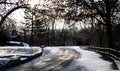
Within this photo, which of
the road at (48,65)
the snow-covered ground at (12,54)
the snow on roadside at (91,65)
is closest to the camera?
the snow on roadside at (91,65)

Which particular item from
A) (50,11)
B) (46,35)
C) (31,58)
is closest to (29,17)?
(46,35)

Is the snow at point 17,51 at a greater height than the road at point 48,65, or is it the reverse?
the snow at point 17,51

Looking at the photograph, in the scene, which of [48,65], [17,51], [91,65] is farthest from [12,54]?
[91,65]

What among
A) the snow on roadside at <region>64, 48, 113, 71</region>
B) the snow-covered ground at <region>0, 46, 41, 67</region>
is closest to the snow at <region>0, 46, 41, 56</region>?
the snow-covered ground at <region>0, 46, 41, 67</region>

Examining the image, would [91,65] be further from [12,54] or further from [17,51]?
[17,51]

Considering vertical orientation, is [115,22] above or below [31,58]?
above

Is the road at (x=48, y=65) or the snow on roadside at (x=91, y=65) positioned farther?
the road at (x=48, y=65)

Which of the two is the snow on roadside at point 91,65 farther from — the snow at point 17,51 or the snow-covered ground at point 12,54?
the snow at point 17,51

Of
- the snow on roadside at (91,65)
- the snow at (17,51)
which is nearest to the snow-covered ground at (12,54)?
the snow at (17,51)

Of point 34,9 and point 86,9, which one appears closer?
point 34,9

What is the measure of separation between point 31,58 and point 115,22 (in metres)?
15.4

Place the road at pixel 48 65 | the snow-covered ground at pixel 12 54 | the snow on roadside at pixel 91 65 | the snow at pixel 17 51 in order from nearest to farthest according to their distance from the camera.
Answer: the snow on roadside at pixel 91 65 → the road at pixel 48 65 → the snow-covered ground at pixel 12 54 → the snow at pixel 17 51

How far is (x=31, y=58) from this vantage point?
101 feet

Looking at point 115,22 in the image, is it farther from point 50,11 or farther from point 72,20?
point 50,11
